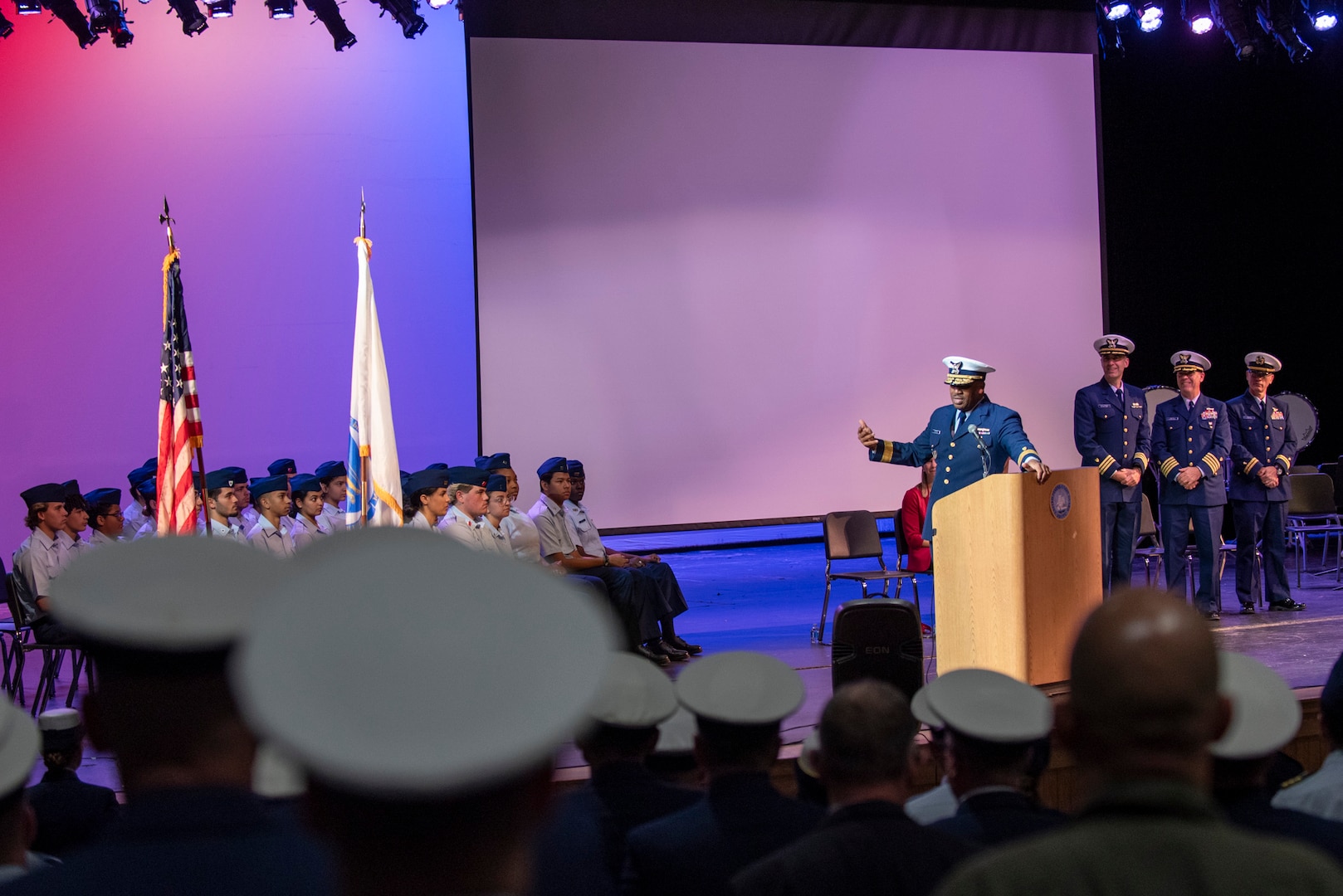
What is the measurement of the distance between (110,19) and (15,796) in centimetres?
615

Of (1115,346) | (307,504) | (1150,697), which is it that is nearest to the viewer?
(1150,697)

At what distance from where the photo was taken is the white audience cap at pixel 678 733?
2.25m

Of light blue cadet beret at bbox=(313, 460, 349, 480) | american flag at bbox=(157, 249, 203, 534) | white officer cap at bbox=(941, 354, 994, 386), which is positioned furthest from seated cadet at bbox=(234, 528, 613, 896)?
light blue cadet beret at bbox=(313, 460, 349, 480)

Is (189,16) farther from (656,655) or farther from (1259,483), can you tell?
(1259,483)

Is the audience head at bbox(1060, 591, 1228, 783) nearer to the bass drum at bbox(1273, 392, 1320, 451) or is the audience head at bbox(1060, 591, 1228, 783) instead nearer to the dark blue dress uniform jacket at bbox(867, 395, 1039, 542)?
the dark blue dress uniform jacket at bbox(867, 395, 1039, 542)

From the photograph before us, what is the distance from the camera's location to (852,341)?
871cm

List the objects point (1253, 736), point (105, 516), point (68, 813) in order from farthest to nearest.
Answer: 1. point (105, 516)
2. point (68, 813)
3. point (1253, 736)

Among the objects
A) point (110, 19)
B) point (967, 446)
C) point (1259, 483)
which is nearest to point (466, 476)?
point (967, 446)

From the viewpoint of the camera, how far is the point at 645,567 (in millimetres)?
6211

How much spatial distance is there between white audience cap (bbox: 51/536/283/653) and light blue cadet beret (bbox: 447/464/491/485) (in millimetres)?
4870

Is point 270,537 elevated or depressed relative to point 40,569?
elevated

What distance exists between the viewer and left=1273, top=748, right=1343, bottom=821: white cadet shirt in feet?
6.03

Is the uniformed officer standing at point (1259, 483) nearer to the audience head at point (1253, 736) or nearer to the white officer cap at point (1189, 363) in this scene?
the white officer cap at point (1189, 363)

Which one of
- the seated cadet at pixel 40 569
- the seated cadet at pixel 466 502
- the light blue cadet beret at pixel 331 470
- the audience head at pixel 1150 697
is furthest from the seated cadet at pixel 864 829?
the light blue cadet beret at pixel 331 470
